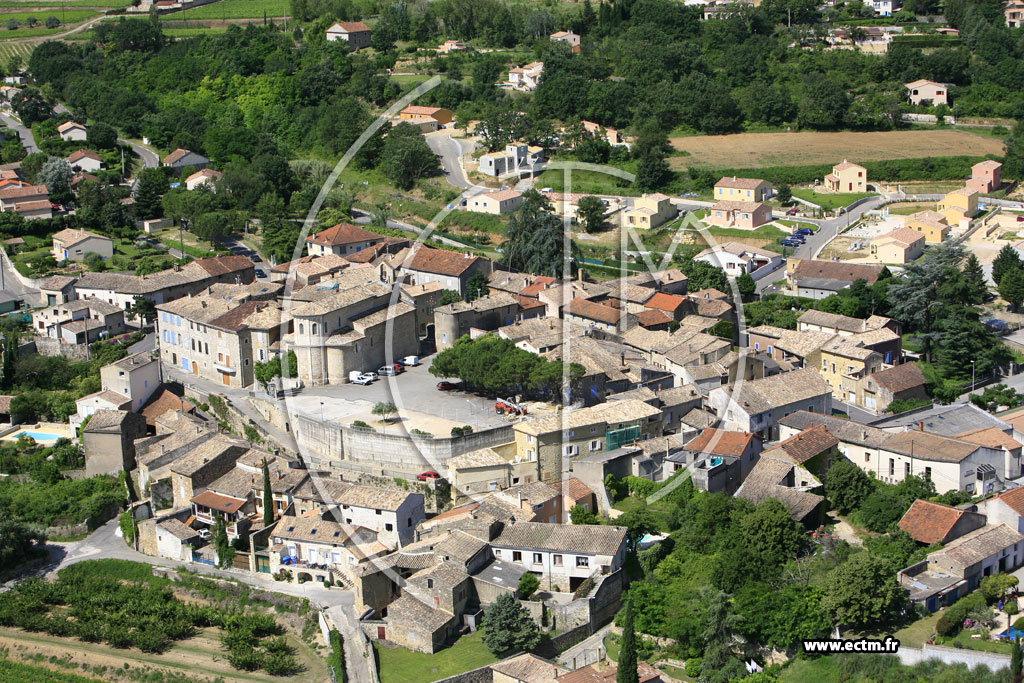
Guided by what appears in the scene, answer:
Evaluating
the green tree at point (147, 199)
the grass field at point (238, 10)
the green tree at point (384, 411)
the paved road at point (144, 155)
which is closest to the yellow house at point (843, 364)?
the green tree at point (384, 411)

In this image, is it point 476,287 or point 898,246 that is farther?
point 898,246

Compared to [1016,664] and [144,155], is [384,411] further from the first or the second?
[144,155]

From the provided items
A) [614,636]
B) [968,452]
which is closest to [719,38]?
[968,452]

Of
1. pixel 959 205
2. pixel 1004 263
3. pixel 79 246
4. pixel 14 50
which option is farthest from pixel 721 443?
pixel 14 50

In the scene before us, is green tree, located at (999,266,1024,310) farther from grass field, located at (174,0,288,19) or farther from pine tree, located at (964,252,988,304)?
grass field, located at (174,0,288,19)

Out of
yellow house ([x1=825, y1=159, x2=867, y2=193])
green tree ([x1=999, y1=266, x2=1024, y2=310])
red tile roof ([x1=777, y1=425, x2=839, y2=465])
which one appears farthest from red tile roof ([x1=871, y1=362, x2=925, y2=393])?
yellow house ([x1=825, y1=159, x2=867, y2=193])

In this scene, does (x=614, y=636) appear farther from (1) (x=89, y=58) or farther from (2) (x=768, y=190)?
(1) (x=89, y=58)

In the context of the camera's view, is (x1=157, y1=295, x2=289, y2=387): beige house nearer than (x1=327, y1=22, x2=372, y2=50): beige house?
Yes
